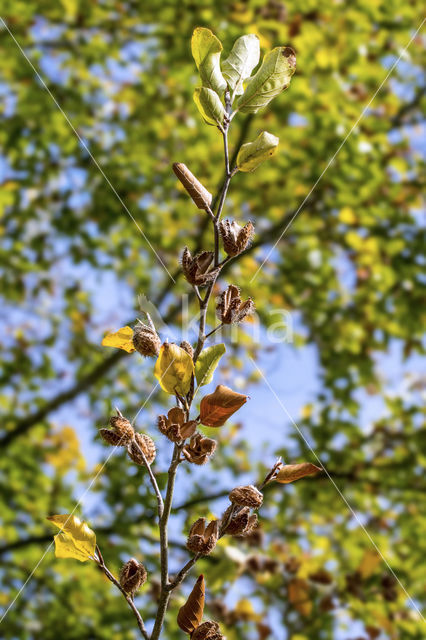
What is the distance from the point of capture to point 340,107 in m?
3.29

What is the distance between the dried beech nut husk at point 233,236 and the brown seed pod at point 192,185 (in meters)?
0.04

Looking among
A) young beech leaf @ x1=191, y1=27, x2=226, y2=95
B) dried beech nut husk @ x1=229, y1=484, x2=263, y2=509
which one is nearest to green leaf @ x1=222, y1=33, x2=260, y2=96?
young beech leaf @ x1=191, y1=27, x2=226, y2=95

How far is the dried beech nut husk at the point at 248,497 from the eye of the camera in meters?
0.63

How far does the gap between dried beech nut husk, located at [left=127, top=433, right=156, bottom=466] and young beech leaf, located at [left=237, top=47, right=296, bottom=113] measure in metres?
0.43

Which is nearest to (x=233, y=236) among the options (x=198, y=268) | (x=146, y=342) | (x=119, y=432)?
(x=198, y=268)

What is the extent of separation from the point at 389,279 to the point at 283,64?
281cm

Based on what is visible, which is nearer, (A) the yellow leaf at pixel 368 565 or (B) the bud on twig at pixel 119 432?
(B) the bud on twig at pixel 119 432

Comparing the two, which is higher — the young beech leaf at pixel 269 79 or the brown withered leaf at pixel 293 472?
the young beech leaf at pixel 269 79

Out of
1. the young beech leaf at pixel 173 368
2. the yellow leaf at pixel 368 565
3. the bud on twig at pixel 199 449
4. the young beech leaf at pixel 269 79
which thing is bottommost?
the yellow leaf at pixel 368 565

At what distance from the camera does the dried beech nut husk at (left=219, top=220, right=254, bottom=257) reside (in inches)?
25.9

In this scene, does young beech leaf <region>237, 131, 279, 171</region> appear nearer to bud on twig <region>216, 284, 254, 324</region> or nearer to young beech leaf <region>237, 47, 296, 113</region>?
young beech leaf <region>237, 47, 296, 113</region>

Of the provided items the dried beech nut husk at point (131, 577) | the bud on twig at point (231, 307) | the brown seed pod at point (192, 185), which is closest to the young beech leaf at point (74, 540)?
the dried beech nut husk at point (131, 577)

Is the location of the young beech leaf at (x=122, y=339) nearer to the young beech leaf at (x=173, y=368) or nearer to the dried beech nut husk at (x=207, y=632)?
the young beech leaf at (x=173, y=368)

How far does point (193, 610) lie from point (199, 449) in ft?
0.60
